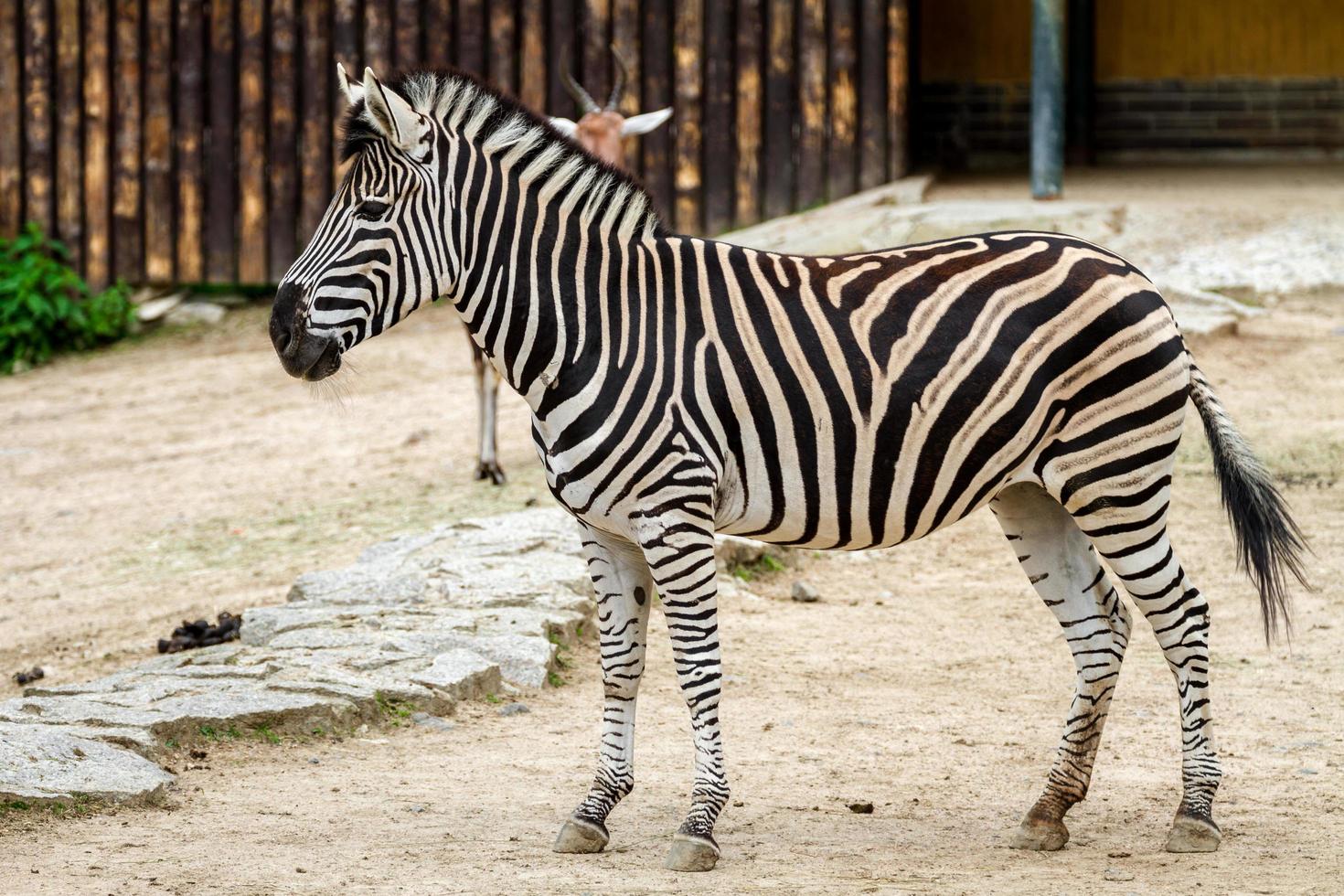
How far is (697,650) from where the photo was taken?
427 centimetres

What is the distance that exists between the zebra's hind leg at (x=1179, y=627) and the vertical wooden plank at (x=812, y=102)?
9115 mm

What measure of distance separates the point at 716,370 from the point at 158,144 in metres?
11.0

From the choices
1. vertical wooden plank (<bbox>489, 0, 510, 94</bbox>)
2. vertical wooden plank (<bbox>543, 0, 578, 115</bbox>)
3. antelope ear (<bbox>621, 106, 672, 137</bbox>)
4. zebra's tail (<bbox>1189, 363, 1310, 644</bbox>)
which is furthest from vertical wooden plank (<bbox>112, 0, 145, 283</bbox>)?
zebra's tail (<bbox>1189, 363, 1310, 644</bbox>)

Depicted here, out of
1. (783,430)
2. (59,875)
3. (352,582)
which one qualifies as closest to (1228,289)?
(352,582)

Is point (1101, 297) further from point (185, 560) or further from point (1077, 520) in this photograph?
point (185, 560)

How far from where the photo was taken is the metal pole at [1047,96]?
40.1 ft

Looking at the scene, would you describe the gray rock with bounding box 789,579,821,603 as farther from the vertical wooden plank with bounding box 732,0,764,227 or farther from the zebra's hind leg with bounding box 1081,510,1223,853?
the vertical wooden plank with bounding box 732,0,764,227

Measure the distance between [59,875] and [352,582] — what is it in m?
2.93

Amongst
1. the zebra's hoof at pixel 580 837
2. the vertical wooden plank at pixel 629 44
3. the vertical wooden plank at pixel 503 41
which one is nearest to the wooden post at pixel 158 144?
the vertical wooden plank at pixel 503 41

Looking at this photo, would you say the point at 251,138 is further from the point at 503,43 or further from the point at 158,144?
the point at 503,43

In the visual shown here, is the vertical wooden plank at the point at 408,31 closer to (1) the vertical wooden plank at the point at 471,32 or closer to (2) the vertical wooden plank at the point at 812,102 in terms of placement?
(1) the vertical wooden plank at the point at 471,32

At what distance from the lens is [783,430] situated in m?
4.33

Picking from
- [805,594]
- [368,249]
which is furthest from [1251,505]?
[805,594]

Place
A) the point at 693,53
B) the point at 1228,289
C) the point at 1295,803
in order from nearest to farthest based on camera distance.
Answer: the point at 1295,803, the point at 1228,289, the point at 693,53
